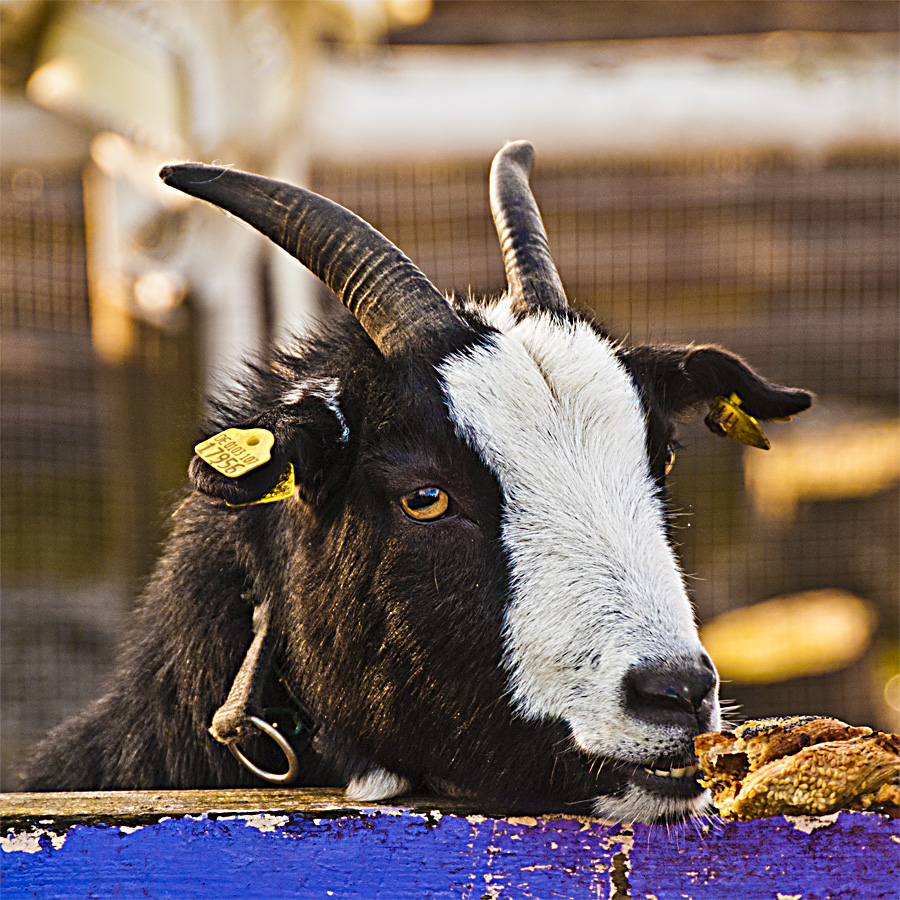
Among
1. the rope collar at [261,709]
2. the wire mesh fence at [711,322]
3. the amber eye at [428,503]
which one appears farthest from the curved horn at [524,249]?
the wire mesh fence at [711,322]

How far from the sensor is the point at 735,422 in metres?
2.52

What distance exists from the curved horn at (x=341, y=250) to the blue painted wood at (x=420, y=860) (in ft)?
3.15

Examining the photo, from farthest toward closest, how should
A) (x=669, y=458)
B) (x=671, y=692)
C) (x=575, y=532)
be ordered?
(x=669, y=458) < (x=575, y=532) < (x=671, y=692)

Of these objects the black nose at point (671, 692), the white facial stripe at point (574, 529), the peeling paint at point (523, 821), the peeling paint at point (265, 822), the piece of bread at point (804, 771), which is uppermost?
the white facial stripe at point (574, 529)

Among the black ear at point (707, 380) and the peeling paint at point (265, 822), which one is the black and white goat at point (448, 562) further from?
the peeling paint at point (265, 822)

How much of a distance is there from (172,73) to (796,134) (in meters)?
3.63

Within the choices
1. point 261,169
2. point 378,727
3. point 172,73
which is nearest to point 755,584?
point 261,169

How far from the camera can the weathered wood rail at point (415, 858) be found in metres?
1.50

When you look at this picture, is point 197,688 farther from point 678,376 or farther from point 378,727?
point 678,376

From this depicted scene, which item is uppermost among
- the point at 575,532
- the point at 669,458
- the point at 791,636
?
the point at 669,458

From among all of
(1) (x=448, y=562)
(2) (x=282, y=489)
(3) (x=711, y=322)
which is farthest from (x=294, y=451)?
(3) (x=711, y=322)

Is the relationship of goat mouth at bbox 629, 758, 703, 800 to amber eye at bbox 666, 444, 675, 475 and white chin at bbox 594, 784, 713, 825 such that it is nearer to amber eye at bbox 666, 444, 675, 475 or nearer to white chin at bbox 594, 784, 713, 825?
white chin at bbox 594, 784, 713, 825

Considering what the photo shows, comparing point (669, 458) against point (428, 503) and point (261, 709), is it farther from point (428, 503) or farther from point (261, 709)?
point (261, 709)

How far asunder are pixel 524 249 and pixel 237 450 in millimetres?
902
